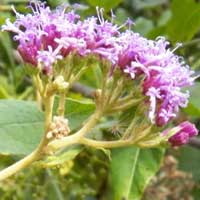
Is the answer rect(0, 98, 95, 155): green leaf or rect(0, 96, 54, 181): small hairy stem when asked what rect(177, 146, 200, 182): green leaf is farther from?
rect(0, 96, 54, 181): small hairy stem

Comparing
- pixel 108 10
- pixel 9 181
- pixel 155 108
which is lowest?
pixel 9 181

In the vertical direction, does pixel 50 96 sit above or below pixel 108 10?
below

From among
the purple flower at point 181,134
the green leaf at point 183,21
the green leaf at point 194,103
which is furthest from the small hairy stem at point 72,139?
the green leaf at point 183,21

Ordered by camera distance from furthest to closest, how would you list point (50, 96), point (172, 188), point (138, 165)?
point (172, 188) → point (138, 165) → point (50, 96)

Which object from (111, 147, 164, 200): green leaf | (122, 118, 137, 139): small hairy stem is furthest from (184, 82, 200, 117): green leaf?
(122, 118, 137, 139): small hairy stem

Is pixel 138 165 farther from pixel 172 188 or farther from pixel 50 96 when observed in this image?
pixel 172 188

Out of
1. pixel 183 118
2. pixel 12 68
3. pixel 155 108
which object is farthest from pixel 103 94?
pixel 12 68

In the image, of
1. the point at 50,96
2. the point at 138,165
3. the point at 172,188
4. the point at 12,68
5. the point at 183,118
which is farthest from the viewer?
the point at 172,188
